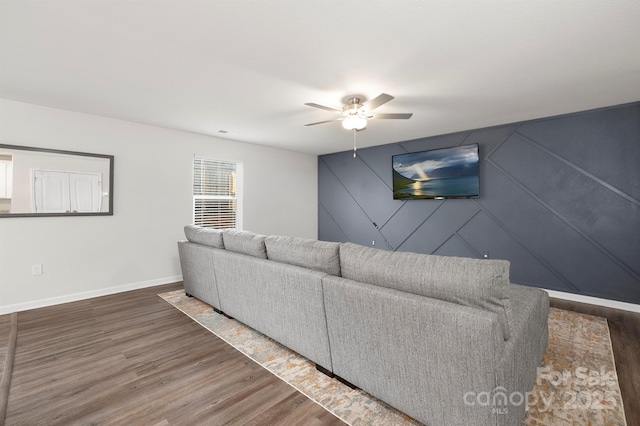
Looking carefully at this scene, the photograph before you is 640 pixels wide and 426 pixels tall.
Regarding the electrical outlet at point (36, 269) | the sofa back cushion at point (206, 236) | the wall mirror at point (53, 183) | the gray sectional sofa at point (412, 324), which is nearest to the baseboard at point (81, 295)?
the electrical outlet at point (36, 269)

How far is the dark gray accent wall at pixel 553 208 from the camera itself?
3.46 m

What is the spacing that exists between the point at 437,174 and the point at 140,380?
4.86 meters

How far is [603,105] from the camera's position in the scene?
3.50m

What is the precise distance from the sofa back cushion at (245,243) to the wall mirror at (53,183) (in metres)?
2.20

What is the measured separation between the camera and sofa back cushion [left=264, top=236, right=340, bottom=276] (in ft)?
6.41

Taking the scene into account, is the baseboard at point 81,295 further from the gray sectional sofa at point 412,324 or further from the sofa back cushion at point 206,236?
the gray sectional sofa at point 412,324

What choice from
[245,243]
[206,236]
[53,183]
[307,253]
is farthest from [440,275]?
[53,183]

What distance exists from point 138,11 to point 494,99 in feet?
11.7

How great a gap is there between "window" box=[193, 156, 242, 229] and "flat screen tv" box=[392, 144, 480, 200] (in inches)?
124

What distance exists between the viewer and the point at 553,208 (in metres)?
3.92

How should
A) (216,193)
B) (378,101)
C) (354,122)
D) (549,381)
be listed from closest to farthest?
(549,381) → (378,101) → (354,122) → (216,193)

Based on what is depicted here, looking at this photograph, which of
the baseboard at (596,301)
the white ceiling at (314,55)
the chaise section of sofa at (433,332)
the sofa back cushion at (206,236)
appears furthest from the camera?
the baseboard at (596,301)

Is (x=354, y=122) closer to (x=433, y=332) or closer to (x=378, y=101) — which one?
(x=378, y=101)

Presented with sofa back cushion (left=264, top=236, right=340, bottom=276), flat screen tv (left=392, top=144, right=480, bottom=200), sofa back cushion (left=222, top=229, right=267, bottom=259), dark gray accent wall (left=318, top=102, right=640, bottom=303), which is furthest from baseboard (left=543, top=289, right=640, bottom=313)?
sofa back cushion (left=222, top=229, right=267, bottom=259)
